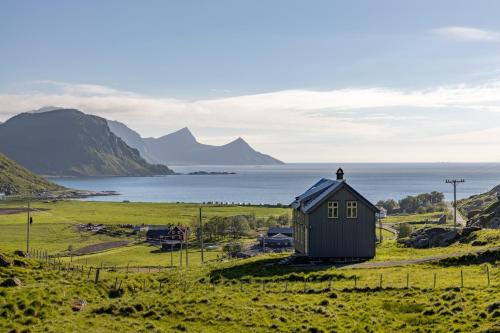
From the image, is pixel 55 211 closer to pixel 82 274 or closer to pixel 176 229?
pixel 176 229

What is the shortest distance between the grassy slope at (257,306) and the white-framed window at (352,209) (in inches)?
374

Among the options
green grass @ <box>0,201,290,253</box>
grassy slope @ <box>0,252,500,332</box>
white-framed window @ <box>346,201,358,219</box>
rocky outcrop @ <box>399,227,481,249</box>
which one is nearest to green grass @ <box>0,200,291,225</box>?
green grass @ <box>0,201,290,253</box>

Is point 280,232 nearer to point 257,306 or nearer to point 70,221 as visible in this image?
point 70,221

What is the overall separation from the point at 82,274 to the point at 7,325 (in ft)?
49.8

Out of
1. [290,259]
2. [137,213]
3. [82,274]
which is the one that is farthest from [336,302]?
[137,213]

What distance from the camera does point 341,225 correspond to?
47844 millimetres

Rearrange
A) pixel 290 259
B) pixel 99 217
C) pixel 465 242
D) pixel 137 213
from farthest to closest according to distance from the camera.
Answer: pixel 137 213, pixel 99 217, pixel 465 242, pixel 290 259

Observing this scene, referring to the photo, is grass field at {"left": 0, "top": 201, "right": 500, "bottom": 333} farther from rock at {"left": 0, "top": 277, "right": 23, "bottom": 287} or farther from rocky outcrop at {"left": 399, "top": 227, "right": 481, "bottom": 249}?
rocky outcrop at {"left": 399, "top": 227, "right": 481, "bottom": 249}

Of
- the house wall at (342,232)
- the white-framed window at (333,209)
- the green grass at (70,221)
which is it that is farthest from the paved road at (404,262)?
the green grass at (70,221)

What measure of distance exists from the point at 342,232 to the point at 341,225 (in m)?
0.62

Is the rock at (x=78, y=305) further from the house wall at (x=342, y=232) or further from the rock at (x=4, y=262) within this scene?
the house wall at (x=342, y=232)

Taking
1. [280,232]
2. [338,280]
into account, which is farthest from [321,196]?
[280,232]

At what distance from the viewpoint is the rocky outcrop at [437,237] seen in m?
59.1

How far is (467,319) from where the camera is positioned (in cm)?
Result: 2653
